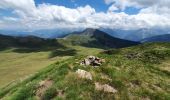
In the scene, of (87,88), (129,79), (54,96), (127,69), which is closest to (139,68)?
(127,69)

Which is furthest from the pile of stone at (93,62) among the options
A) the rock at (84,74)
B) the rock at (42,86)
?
the rock at (42,86)

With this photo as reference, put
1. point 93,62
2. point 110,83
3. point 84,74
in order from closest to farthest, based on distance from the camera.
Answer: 1. point 110,83
2. point 84,74
3. point 93,62

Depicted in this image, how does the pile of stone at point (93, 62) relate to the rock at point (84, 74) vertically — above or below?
above

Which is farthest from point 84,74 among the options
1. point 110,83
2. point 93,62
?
point 93,62

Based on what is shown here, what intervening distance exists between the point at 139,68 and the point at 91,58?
22.2 ft

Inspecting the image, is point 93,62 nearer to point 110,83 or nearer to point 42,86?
point 110,83

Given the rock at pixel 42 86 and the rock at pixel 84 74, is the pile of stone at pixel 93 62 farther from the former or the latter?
the rock at pixel 42 86

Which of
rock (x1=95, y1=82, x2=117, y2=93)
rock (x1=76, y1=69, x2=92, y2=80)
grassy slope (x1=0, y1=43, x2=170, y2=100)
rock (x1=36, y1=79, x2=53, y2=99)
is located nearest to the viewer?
grassy slope (x1=0, y1=43, x2=170, y2=100)

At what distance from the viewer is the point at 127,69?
34.3 meters

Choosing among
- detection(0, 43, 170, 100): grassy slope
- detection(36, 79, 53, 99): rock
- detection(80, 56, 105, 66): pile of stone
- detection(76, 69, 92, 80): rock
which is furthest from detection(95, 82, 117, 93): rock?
detection(36, 79, 53, 99): rock

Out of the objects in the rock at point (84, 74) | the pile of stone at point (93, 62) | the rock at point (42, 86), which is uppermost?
the pile of stone at point (93, 62)

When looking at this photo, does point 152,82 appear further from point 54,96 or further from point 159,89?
point 54,96

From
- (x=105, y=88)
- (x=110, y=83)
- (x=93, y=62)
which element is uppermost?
(x=93, y=62)

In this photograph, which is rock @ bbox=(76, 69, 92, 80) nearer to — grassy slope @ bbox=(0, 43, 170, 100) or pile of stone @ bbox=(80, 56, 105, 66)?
grassy slope @ bbox=(0, 43, 170, 100)
